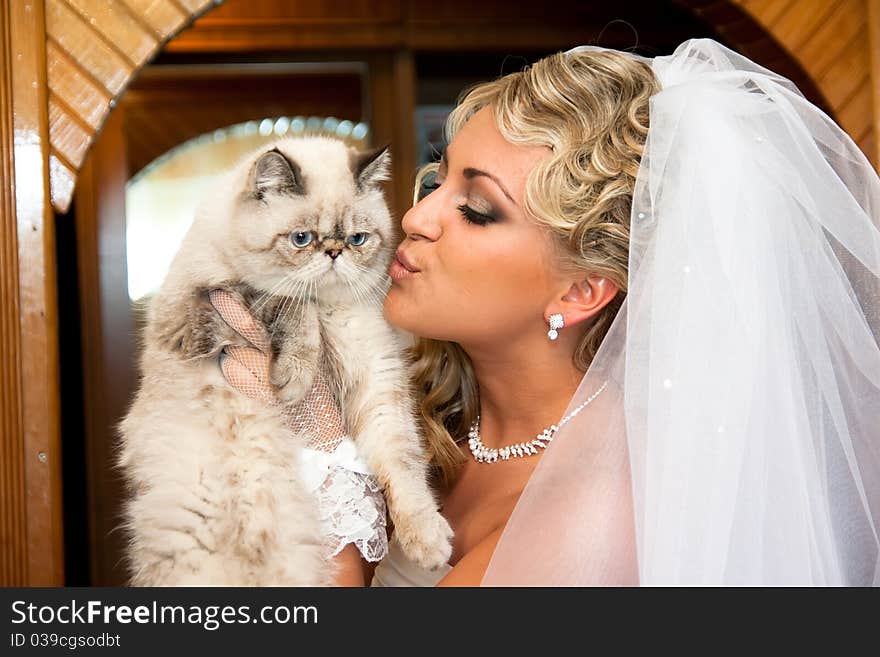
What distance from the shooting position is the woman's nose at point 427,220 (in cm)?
159

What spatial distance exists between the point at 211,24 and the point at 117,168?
27.5 inches

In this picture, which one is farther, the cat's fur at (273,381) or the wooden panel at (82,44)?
the wooden panel at (82,44)

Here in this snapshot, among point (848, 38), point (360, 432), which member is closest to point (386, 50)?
point (848, 38)

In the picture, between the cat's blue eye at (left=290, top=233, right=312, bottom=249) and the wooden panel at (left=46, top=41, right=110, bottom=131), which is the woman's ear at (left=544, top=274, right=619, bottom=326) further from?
the wooden panel at (left=46, top=41, right=110, bottom=131)

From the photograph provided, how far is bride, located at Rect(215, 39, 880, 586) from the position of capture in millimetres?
1312

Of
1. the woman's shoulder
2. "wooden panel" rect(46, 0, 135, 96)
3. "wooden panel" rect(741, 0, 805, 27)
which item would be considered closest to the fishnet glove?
the woman's shoulder

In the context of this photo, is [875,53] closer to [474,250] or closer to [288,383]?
[474,250]

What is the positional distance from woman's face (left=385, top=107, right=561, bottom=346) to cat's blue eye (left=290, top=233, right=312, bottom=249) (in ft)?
0.57

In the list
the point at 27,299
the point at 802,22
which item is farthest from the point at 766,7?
the point at 27,299

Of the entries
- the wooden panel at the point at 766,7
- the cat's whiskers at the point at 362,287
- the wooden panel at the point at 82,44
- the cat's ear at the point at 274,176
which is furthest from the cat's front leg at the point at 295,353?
the wooden panel at the point at 766,7

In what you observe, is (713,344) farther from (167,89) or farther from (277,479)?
(167,89)

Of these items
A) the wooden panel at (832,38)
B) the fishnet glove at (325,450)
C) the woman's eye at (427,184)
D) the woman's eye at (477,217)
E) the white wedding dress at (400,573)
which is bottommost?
the white wedding dress at (400,573)

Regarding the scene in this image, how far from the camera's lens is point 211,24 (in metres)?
3.46

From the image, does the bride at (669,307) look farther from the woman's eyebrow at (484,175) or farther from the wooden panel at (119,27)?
the wooden panel at (119,27)
